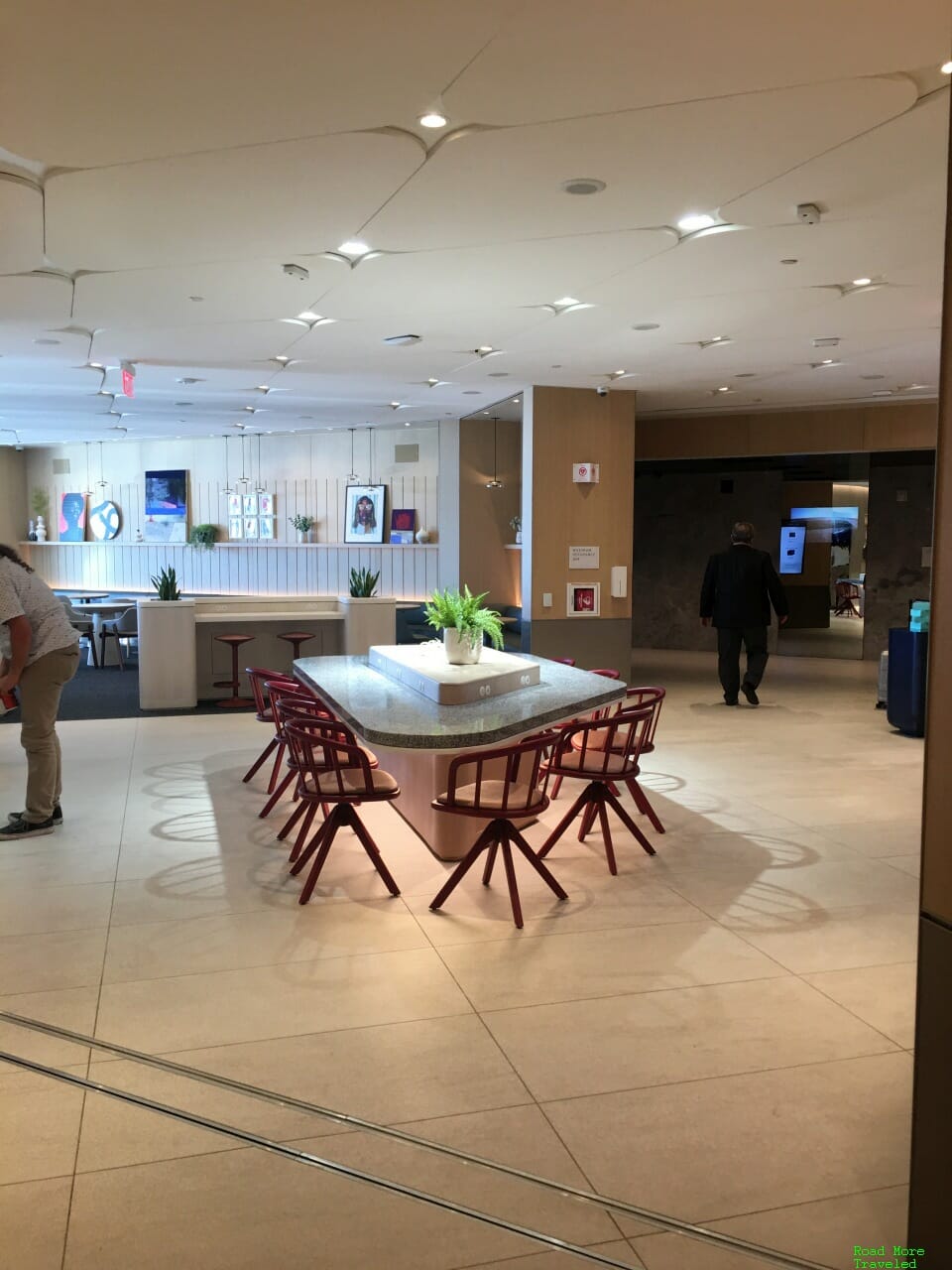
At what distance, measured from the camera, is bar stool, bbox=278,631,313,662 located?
10.5m

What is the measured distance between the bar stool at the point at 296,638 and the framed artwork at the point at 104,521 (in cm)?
658

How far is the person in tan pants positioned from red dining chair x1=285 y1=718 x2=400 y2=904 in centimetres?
165

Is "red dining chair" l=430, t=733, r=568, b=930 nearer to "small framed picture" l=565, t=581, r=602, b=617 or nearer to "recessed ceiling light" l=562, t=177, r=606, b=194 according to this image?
"recessed ceiling light" l=562, t=177, r=606, b=194

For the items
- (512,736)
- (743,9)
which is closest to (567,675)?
(512,736)

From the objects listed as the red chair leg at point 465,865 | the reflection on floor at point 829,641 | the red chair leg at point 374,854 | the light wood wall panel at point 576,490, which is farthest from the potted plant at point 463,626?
the reflection on floor at point 829,641

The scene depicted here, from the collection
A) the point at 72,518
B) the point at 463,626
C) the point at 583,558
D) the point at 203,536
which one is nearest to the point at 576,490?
the point at 583,558

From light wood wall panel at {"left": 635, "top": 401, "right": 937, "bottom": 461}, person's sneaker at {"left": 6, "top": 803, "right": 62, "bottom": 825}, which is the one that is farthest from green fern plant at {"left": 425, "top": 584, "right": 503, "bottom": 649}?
light wood wall panel at {"left": 635, "top": 401, "right": 937, "bottom": 461}

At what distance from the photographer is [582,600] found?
10016 millimetres

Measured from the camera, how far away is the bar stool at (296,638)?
10.5 metres

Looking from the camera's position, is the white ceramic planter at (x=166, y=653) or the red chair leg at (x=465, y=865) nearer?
the red chair leg at (x=465, y=865)

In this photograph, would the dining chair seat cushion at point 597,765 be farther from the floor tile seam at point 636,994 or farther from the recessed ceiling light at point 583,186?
the recessed ceiling light at point 583,186

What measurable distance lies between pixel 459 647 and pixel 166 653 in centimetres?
497

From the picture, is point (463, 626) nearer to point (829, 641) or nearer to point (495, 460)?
point (495, 460)

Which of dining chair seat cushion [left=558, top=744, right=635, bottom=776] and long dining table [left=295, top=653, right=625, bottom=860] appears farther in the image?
dining chair seat cushion [left=558, top=744, right=635, bottom=776]
